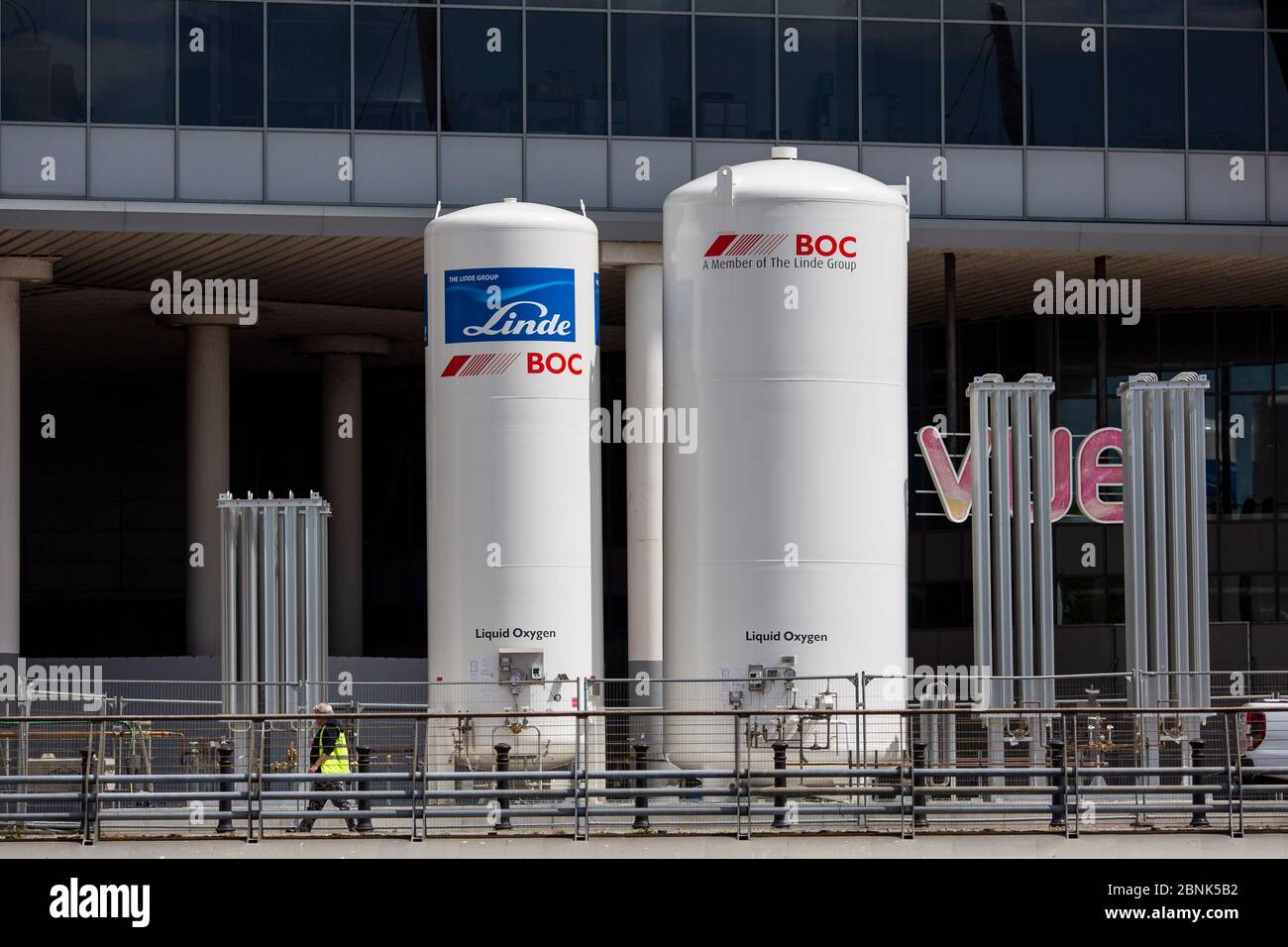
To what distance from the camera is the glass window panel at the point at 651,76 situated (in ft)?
115

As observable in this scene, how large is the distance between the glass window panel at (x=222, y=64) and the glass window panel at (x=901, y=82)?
10449 mm

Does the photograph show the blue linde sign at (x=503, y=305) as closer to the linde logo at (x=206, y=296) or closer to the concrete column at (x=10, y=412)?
the concrete column at (x=10, y=412)

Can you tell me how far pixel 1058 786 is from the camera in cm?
2073

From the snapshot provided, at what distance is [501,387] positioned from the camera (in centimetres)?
2784

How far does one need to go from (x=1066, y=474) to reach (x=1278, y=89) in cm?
882

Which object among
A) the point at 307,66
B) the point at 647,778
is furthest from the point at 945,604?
the point at 647,778

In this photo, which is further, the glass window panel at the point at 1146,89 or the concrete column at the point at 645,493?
the glass window panel at the point at 1146,89

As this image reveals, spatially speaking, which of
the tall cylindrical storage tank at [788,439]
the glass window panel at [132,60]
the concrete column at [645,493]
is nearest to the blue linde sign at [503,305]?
the tall cylindrical storage tank at [788,439]

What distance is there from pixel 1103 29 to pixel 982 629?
14.2 m

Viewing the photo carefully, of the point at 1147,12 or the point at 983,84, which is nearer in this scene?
the point at 983,84

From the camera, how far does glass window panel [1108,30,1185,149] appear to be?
119 feet

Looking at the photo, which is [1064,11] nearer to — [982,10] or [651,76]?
[982,10]
